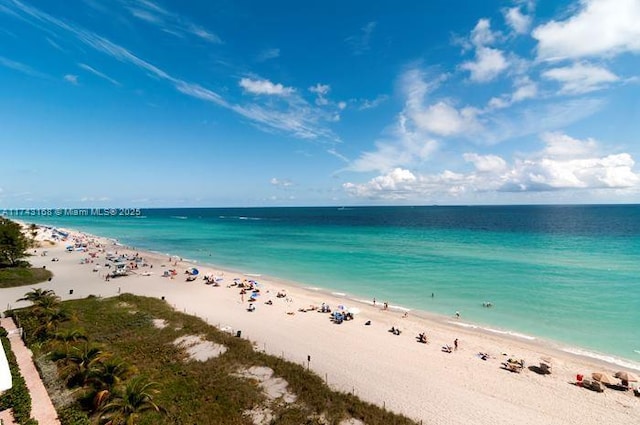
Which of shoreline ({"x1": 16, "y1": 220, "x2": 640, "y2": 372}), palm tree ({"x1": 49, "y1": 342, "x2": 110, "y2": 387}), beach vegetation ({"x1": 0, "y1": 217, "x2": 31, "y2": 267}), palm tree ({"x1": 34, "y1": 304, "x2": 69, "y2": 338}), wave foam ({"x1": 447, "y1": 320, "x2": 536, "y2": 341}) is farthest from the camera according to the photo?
beach vegetation ({"x1": 0, "y1": 217, "x2": 31, "y2": 267})

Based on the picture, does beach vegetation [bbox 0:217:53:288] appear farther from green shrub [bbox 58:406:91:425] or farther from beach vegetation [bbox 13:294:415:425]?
green shrub [bbox 58:406:91:425]

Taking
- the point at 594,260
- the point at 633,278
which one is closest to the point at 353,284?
the point at 633,278

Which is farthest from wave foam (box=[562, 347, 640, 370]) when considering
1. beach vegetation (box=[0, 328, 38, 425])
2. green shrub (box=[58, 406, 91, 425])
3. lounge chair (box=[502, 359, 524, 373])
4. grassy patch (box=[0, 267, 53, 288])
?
grassy patch (box=[0, 267, 53, 288])

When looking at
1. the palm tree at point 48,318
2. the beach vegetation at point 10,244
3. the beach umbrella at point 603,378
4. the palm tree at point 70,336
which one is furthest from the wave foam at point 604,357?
the beach vegetation at point 10,244

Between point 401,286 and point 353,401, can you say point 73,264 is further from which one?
point 353,401

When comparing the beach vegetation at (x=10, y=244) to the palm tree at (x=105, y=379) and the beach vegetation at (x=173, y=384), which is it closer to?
the beach vegetation at (x=173, y=384)
